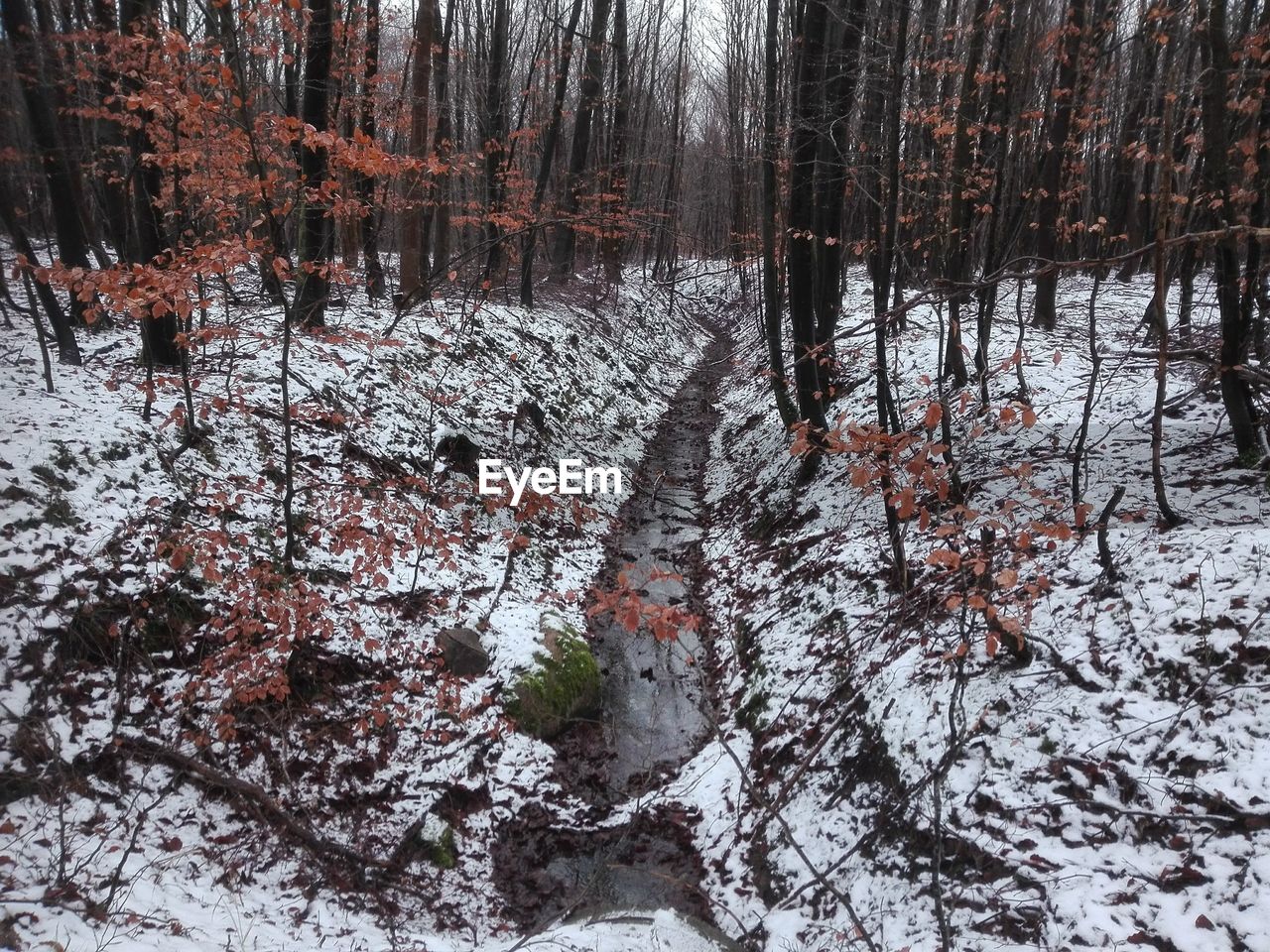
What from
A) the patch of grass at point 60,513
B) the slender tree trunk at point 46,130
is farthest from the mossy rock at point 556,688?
the slender tree trunk at point 46,130

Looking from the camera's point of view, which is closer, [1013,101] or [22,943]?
[22,943]

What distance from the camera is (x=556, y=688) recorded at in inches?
279

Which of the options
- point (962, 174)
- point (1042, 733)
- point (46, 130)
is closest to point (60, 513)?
point (46, 130)

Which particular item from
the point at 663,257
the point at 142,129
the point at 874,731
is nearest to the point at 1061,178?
the point at 874,731

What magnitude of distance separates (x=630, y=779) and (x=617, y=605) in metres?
2.98

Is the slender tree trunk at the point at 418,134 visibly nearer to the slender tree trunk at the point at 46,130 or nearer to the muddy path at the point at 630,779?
the slender tree trunk at the point at 46,130

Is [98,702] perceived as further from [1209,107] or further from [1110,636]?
[1209,107]

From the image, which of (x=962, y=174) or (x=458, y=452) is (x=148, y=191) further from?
(x=962, y=174)

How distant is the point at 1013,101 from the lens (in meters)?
9.00

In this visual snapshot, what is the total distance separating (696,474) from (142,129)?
33.1ft

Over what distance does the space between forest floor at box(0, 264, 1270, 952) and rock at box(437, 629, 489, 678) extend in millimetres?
169

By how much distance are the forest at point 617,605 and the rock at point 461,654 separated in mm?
51

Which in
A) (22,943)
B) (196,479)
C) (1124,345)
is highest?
(1124,345)

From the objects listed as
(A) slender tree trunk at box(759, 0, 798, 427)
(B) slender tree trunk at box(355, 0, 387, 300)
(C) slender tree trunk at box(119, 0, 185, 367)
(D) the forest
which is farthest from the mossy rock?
(B) slender tree trunk at box(355, 0, 387, 300)
